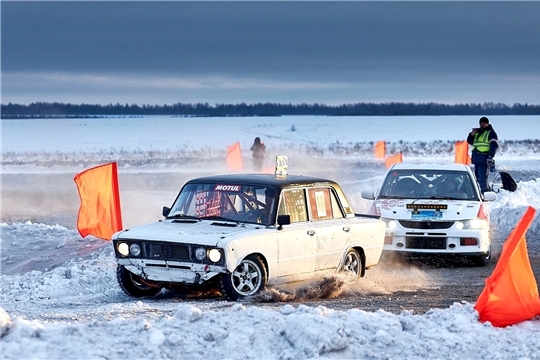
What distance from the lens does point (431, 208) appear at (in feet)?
51.8

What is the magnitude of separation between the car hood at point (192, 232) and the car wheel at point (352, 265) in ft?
5.56

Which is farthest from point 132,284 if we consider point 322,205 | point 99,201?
point 99,201

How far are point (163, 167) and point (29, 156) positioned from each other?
12.5 meters

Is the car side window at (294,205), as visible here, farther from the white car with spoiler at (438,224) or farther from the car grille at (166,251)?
the white car with spoiler at (438,224)

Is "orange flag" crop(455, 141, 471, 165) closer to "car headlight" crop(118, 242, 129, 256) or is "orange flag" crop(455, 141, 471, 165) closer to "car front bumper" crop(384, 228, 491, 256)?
"car front bumper" crop(384, 228, 491, 256)

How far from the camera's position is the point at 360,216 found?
46.4 feet

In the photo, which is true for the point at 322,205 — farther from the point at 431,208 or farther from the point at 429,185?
the point at 429,185

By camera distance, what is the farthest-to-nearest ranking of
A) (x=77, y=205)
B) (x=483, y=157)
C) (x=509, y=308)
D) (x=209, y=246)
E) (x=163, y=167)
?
1. (x=163, y=167)
2. (x=77, y=205)
3. (x=483, y=157)
4. (x=209, y=246)
5. (x=509, y=308)

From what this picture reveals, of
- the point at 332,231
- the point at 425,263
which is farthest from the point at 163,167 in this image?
the point at 332,231

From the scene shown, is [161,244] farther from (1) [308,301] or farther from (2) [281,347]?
(2) [281,347]

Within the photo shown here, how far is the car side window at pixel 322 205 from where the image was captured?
43.1 ft

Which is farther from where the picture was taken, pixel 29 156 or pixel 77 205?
pixel 29 156

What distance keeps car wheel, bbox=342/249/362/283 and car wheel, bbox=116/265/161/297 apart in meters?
2.56

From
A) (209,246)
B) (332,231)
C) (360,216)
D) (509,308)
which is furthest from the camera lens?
(360,216)
